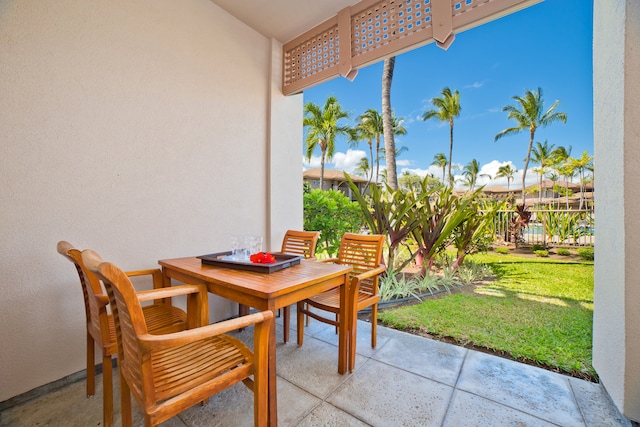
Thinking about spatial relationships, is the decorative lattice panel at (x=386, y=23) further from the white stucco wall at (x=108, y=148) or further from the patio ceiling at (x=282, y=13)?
the white stucco wall at (x=108, y=148)

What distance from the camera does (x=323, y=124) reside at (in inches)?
604

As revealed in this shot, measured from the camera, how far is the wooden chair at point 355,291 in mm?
1961

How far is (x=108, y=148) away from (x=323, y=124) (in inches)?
561

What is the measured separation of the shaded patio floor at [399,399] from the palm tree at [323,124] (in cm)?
1432

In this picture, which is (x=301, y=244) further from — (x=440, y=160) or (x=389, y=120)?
(x=440, y=160)

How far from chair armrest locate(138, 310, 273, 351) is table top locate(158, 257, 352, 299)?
0.50 feet

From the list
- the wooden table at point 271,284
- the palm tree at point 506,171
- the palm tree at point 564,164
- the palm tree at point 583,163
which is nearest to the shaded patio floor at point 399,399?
the wooden table at point 271,284

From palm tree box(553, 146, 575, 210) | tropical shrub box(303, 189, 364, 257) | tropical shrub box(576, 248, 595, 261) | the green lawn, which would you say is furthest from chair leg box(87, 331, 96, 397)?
palm tree box(553, 146, 575, 210)

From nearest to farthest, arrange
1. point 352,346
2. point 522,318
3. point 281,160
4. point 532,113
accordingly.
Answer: point 352,346 → point 522,318 → point 281,160 → point 532,113

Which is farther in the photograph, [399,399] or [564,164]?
[564,164]

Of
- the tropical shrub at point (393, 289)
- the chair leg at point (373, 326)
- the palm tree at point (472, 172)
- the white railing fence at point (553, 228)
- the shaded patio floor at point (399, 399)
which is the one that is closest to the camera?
the shaded patio floor at point (399, 399)

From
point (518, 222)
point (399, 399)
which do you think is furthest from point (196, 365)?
point (518, 222)

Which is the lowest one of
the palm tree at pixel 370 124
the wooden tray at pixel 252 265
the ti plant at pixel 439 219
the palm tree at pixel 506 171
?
the wooden tray at pixel 252 265

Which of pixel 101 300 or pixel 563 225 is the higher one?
pixel 563 225
